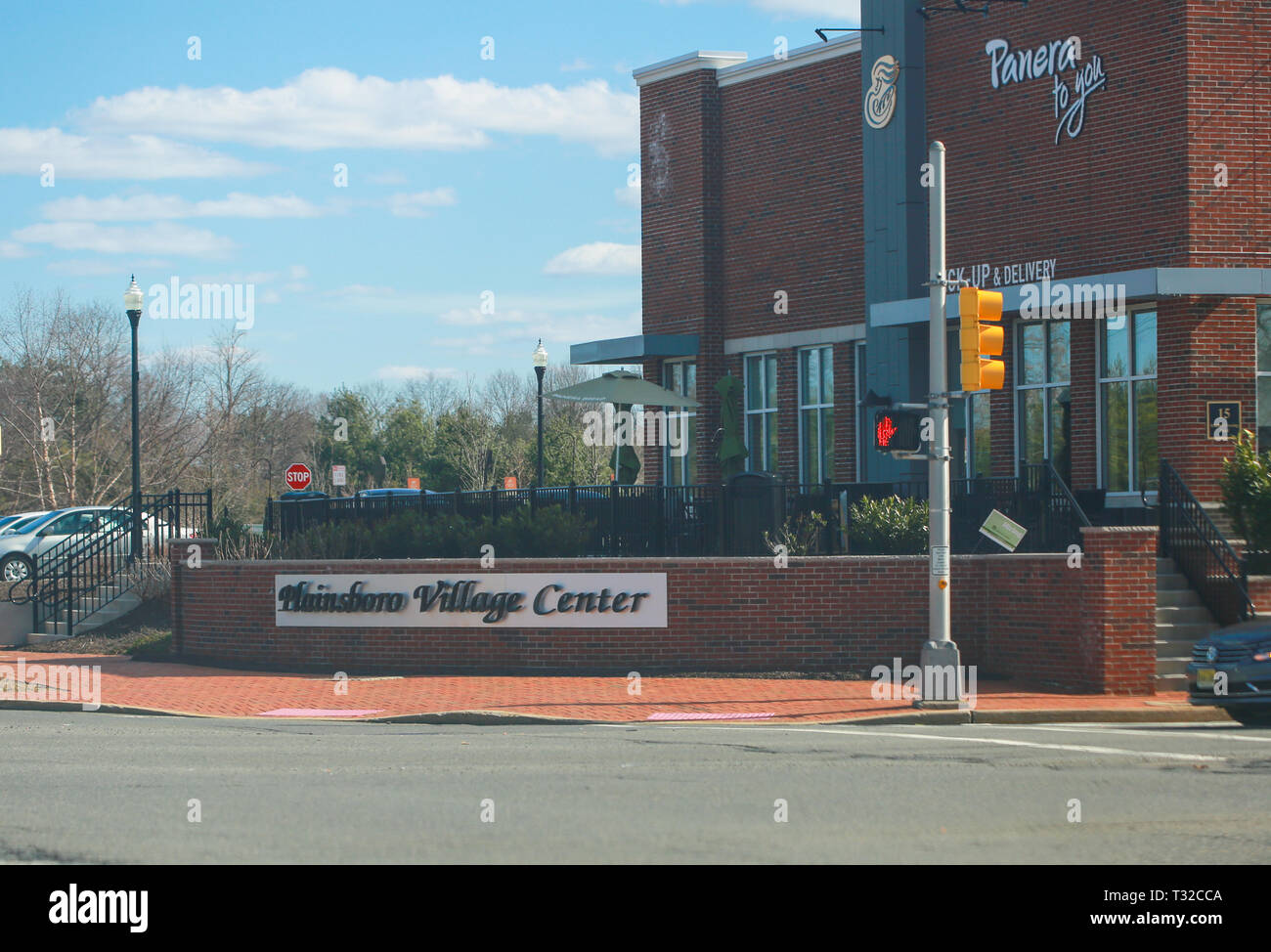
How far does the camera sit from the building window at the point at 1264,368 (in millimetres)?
21219

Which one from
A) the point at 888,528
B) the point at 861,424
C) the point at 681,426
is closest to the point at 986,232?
the point at 861,424

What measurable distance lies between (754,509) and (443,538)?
507 centimetres

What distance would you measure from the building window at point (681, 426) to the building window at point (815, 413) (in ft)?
8.75

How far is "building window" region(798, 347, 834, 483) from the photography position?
2798cm

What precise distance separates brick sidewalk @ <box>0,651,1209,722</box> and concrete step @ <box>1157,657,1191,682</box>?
0.34 metres

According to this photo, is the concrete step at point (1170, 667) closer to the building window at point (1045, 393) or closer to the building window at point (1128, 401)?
the building window at point (1128, 401)

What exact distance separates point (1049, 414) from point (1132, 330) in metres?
2.18

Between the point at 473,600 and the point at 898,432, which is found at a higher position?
the point at 898,432

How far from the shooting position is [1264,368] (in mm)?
21219

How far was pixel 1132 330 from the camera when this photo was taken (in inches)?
872

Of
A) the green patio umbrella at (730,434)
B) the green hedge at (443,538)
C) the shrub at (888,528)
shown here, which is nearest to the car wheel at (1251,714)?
the shrub at (888,528)

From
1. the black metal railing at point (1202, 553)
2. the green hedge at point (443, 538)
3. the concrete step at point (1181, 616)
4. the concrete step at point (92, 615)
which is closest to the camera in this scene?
the black metal railing at point (1202, 553)

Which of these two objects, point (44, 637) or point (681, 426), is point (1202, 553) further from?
point (44, 637)
